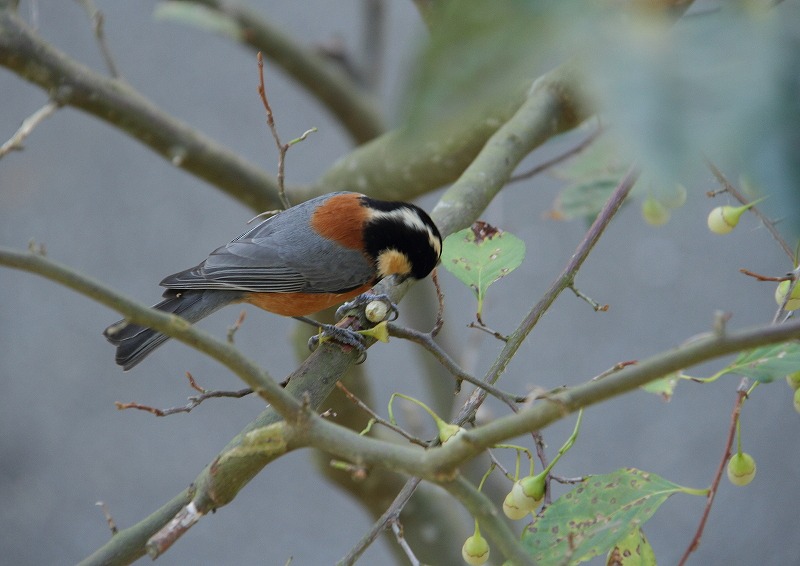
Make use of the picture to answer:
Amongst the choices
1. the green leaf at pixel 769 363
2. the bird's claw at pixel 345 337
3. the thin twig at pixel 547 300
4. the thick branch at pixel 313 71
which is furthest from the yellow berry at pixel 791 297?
the thick branch at pixel 313 71

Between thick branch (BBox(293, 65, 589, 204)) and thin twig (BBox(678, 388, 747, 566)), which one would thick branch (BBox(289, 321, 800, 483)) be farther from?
thick branch (BBox(293, 65, 589, 204))

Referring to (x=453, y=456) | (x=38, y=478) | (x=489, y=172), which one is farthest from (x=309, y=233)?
(x=38, y=478)

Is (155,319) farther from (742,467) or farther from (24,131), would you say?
(24,131)

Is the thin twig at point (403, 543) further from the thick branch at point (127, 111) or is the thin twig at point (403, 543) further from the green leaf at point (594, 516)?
the thick branch at point (127, 111)

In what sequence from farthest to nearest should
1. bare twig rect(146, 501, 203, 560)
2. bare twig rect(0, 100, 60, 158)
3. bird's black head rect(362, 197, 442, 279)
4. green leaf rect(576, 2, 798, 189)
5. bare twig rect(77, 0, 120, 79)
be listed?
1. bare twig rect(77, 0, 120, 79)
2. bird's black head rect(362, 197, 442, 279)
3. bare twig rect(0, 100, 60, 158)
4. bare twig rect(146, 501, 203, 560)
5. green leaf rect(576, 2, 798, 189)

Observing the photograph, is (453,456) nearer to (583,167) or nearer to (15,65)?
(583,167)

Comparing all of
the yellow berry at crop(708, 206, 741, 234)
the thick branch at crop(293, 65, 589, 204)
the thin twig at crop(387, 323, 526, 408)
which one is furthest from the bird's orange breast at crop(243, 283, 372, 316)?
the yellow berry at crop(708, 206, 741, 234)

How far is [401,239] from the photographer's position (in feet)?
4.78

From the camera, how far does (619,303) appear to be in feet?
13.2

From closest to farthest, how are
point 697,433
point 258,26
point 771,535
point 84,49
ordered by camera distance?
point 258,26 < point 771,535 < point 697,433 < point 84,49

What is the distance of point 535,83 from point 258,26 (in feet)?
3.20

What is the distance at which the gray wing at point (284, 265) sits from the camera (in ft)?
5.16

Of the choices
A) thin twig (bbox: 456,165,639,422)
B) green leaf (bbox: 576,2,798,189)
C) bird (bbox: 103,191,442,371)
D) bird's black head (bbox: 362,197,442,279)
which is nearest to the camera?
green leaf (bbox: 576,2,798,189)

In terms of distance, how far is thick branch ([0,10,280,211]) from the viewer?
1581 mm
